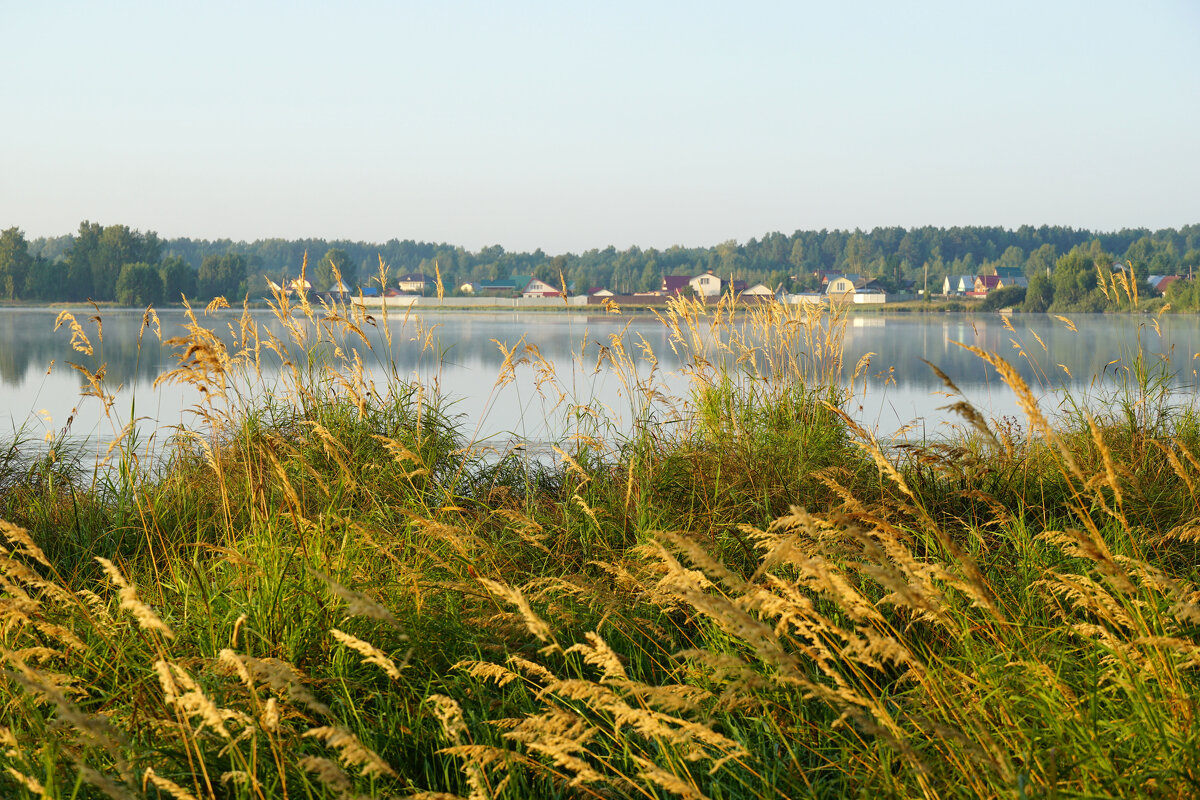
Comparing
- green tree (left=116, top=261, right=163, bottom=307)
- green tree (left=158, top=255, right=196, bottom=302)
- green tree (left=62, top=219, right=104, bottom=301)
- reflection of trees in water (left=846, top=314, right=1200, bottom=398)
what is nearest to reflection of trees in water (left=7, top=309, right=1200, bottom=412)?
reflection of trees in water (left=846, top=314, right=1200, bottom=398)

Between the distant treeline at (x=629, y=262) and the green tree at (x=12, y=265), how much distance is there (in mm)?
59

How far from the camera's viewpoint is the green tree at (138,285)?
5053 centimetres

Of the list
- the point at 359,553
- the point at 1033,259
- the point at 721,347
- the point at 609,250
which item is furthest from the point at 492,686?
the point at 609,250

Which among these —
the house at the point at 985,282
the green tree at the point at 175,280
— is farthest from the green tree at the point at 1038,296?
the green tree at the point at 175,280

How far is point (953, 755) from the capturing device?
166cm

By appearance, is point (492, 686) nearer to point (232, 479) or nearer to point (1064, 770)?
point (1064, 770)

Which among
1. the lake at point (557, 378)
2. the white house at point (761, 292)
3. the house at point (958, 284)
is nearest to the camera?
the lake at point (557, 378)

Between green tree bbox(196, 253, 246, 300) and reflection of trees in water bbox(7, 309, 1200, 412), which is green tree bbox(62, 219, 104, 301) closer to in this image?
green tree bbox(196, 253, 246, 300)

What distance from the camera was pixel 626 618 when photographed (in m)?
2.67

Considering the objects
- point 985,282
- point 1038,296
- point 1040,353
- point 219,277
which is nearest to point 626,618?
point 1040,353

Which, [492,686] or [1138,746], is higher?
[1138,746]

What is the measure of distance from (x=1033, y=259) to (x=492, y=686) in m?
98.0

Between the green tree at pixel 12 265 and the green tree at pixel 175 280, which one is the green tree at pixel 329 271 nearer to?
the green tree at pixel 175 280

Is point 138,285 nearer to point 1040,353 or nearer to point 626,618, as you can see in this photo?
point 1040,353
